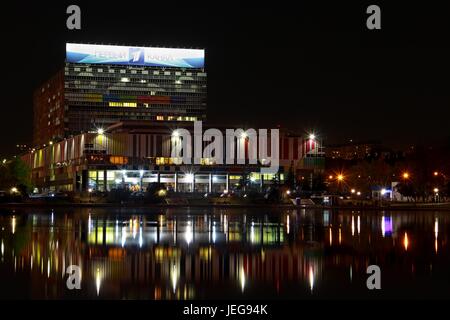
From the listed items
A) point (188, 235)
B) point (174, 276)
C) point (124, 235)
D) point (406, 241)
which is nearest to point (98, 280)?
point (174, 276)

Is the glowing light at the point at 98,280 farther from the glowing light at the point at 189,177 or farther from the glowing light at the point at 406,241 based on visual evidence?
the glowing light at the point at 189,177

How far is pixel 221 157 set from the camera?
157 m

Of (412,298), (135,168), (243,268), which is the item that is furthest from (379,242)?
(135,168)

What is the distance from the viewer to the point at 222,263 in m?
22.7

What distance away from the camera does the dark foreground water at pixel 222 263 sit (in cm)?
1769

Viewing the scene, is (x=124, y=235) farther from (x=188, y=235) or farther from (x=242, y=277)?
(x=242, y=277)

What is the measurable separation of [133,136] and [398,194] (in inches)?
2838

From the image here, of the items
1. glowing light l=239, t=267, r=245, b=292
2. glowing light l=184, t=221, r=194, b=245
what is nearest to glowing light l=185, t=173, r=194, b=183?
glowing light l=184, t=221, r=194, b=245

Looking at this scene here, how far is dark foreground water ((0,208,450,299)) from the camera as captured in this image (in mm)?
17688

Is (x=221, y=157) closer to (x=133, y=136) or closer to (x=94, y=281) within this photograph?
(x=133, y=136)

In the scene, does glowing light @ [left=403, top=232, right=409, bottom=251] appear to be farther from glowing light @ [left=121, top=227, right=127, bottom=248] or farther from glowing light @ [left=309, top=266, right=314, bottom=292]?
glowing light @ [left=121, top=227, right=127, bottom=248]

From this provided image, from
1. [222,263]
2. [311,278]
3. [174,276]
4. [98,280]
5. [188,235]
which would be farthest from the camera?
[188,235]

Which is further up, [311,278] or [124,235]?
[124,235]

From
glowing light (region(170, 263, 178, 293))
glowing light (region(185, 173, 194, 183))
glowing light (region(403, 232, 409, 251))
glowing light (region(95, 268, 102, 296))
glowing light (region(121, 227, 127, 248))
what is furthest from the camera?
glowing light (region(185, 173, 194, 183))
